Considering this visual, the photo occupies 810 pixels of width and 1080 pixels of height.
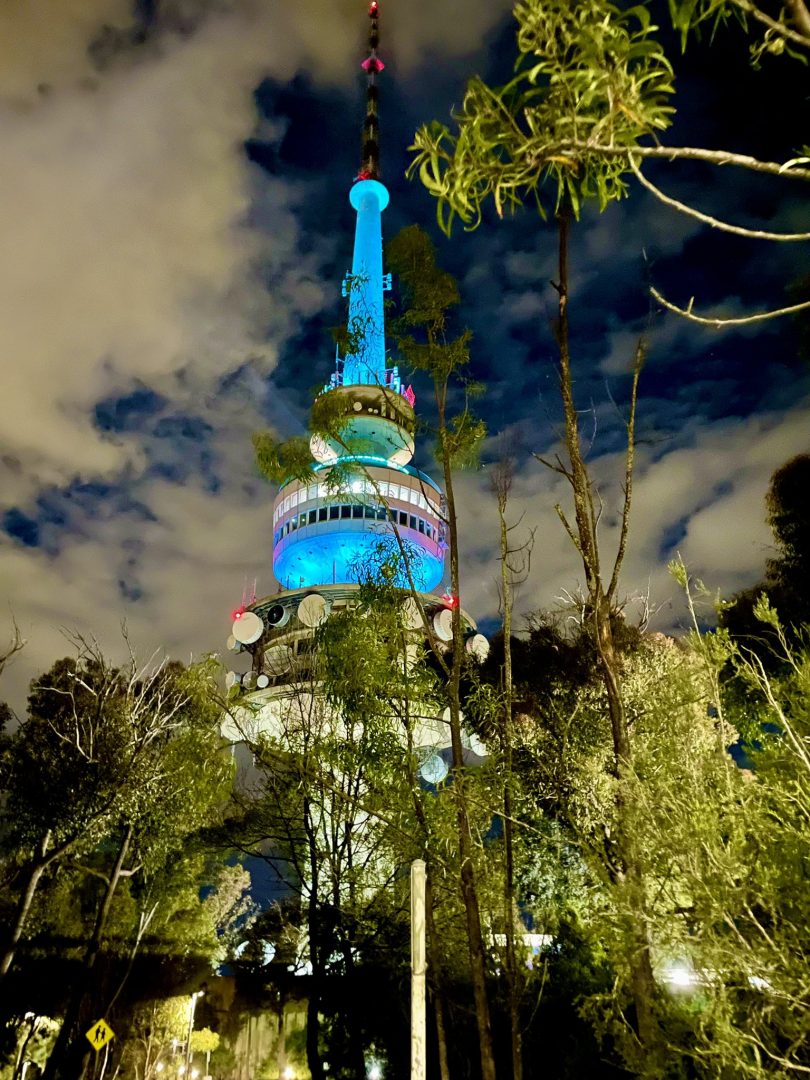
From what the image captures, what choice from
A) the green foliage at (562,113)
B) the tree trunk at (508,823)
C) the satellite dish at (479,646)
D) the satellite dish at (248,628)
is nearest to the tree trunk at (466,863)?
the tree trunk at (508,823)

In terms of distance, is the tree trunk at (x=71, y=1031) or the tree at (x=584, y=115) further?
the tree trunk at (x=71, y=1031)

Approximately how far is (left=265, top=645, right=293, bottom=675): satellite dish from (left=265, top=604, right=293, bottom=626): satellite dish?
1200 millimetres

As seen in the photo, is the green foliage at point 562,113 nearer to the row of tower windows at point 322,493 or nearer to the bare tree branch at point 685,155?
the bare tree branch at point 685,155

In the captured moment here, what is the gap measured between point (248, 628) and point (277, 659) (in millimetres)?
2098

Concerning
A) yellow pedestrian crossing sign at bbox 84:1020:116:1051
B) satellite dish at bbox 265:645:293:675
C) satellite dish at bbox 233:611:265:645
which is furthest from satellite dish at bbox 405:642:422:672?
satellite dish at bbox 233:611:265:645

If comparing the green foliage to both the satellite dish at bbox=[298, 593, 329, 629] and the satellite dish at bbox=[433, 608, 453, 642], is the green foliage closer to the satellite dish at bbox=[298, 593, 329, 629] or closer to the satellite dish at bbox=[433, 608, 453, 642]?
the satellite dish at bbox=[433, 608, 453, 642]

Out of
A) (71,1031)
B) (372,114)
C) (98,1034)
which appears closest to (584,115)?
(98,1034)

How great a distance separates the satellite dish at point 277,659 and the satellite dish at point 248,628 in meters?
1.13

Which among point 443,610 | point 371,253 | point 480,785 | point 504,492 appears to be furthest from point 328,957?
point 371,253

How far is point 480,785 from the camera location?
9062 millimetres

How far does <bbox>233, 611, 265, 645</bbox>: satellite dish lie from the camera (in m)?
35.5

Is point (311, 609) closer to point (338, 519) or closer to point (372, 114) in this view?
point (338, 519)

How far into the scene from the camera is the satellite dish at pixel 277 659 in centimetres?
3456

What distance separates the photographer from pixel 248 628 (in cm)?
3572
